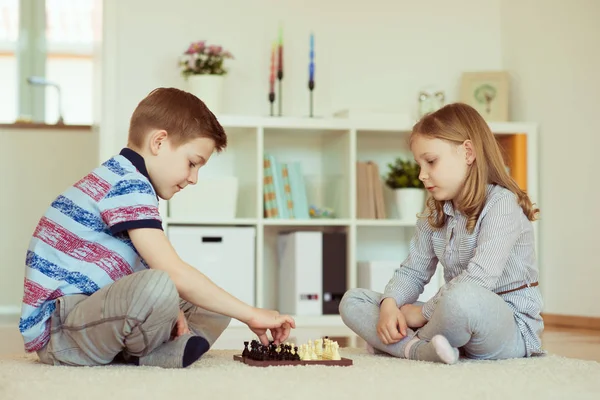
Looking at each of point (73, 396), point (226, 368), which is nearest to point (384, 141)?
point (226, 368)

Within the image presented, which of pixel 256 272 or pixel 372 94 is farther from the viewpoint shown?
pixel 372 94

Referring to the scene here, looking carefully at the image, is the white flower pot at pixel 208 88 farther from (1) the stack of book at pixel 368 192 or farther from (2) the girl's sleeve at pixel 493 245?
(2) the girl's sleeve at pixel 493 245

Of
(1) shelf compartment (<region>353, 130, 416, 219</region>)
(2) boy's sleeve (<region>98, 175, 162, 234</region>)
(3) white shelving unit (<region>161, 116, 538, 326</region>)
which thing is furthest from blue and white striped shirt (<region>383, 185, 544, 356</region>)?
(1) shelf compartment (<region>353, 130, 416, 219</region>)

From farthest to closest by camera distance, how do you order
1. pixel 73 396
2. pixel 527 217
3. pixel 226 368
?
pixel 527 217 < pixel 226 368 < pixel 73 396

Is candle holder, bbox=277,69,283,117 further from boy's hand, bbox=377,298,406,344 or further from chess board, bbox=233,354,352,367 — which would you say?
chess board, bbox=233,354,352,367

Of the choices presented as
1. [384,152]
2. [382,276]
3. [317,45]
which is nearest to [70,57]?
[317,45]

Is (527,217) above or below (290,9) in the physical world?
below

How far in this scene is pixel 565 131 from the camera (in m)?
3.56

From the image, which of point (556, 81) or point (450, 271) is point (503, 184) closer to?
point (450, 271)

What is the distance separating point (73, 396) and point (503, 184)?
1.09m

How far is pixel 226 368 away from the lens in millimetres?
1617

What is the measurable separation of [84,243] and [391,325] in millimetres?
663

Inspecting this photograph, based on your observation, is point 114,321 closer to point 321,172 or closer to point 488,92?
point 321,172

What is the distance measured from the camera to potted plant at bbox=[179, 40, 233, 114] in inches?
139
